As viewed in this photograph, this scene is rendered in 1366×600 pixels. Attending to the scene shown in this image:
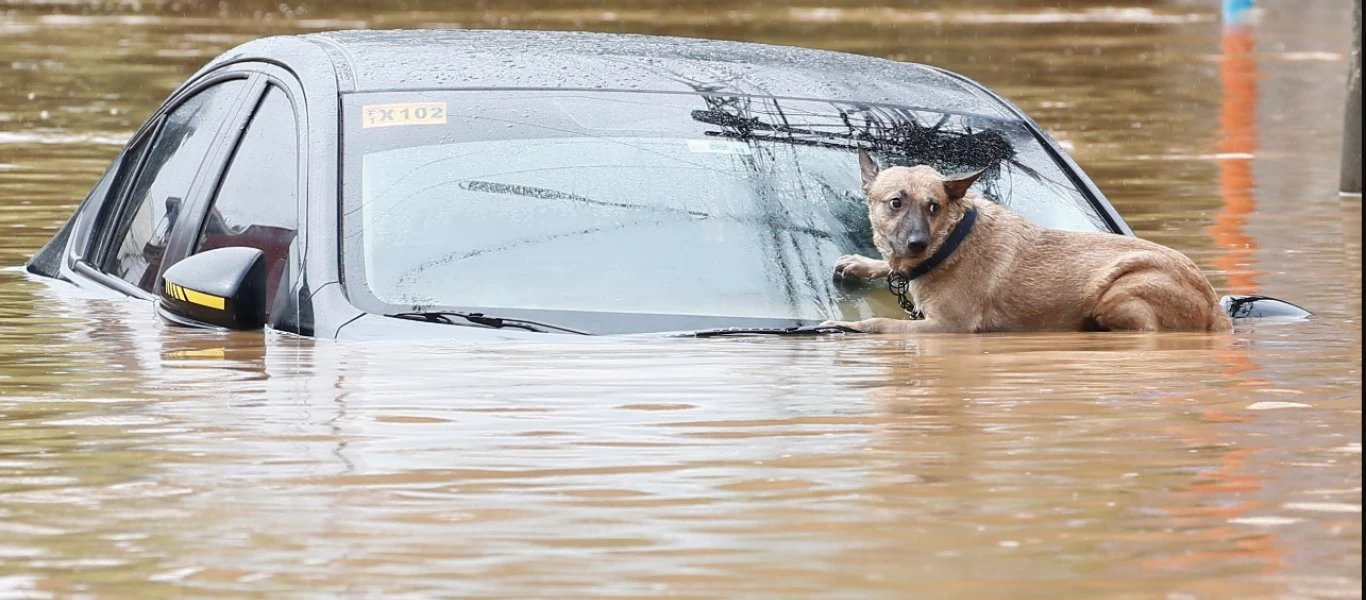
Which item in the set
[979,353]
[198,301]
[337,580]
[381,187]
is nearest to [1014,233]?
[979,353]

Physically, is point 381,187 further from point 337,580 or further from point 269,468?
point 337,580

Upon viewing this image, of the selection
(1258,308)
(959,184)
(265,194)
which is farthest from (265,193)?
(1258,308)

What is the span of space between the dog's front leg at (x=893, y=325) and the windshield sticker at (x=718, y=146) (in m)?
0.51

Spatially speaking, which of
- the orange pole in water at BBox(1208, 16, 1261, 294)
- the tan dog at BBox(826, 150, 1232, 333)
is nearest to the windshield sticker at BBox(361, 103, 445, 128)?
the tan dog at BBox(826, 150, 1232, 333)

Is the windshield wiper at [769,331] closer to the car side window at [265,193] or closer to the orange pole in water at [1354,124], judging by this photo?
the car side window at [265,193]

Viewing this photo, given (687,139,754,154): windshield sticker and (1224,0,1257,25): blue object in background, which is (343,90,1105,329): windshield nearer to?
(687,139,754,154): windshield sticker

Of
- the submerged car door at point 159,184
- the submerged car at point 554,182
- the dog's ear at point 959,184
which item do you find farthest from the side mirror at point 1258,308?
the submerged car door at point 159,184

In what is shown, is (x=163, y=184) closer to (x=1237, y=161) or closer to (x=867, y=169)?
(x=867, y=169)

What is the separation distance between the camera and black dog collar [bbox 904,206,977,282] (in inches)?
273

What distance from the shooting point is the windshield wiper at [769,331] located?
624 centimetres

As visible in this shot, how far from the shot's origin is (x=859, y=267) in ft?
21.8

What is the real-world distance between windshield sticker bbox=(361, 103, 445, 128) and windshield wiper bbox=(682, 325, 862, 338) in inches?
35.0

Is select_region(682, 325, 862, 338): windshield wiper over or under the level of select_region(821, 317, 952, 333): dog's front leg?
over

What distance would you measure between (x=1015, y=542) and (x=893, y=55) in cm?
2290
